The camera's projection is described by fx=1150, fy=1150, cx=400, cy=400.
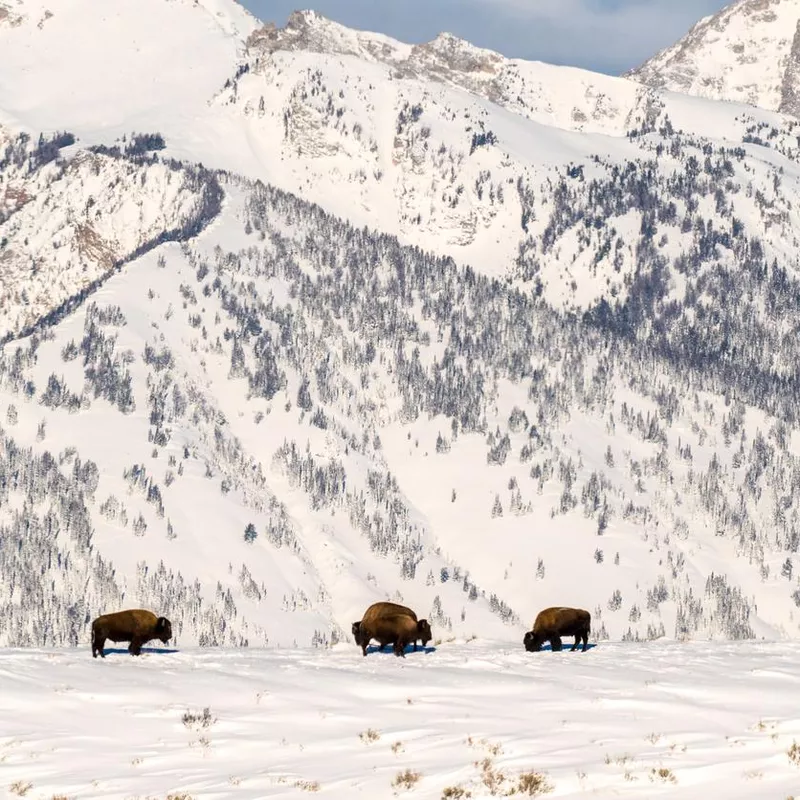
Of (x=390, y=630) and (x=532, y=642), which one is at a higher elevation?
(x=390, y=630)

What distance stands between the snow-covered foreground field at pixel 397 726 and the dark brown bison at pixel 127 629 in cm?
61

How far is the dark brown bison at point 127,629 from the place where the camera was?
34.2 meters

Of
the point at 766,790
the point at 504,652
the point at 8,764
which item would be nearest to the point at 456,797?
the point at 766,790

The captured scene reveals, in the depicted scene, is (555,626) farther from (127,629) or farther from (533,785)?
(533,785)

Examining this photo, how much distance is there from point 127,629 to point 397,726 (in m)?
13.4

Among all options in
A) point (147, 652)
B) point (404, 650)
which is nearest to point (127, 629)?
point (147, 652)

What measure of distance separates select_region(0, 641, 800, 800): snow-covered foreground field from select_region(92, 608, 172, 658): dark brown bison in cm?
61

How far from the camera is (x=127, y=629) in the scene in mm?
34906

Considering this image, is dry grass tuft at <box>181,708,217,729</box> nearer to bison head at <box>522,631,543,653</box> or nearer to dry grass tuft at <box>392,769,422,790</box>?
dry grass tuft at <box>392,769,422,790</box>

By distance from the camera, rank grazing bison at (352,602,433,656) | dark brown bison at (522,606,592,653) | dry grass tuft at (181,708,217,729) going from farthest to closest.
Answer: dark brown bison at (522,606,592,653), grazing bison at (352,602,433,656), dry grass tuft at (181,708,217,729)

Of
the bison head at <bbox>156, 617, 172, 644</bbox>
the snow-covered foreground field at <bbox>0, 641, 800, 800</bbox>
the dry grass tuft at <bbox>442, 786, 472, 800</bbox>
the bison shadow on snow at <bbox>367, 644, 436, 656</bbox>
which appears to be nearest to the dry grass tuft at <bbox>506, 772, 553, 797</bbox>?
the snow-covered foreground field at <bbox>0, 641, 800, 800</bbox>

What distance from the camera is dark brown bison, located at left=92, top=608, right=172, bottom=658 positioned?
34.2 meters

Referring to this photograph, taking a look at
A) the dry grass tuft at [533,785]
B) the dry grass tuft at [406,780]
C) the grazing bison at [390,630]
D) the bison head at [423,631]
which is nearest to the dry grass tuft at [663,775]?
the dry grass tuft at [533,785]

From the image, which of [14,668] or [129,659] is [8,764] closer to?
[14,668]
